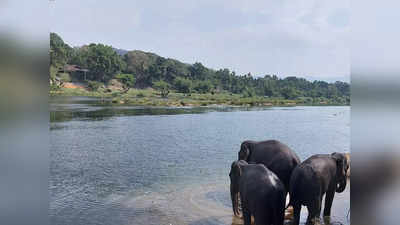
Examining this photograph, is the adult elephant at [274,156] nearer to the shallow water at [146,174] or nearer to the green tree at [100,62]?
the shallow water at [146,174]

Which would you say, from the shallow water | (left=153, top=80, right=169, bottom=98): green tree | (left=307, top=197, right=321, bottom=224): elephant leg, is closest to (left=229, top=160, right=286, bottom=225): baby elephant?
(left=307, top=197, right=321, bottom=224): elephant leg

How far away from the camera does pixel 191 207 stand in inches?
318

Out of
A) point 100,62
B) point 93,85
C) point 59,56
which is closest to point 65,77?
point 59,56

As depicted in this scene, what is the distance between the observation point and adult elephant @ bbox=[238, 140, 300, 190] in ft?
21.7

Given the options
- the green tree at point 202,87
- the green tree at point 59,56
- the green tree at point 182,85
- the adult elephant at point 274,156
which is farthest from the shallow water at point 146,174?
the green tree at point 202,87

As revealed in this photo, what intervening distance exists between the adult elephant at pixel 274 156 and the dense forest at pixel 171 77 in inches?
2489

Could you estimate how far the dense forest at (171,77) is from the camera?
246 feet

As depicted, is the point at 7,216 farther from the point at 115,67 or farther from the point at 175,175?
the point at 115,67

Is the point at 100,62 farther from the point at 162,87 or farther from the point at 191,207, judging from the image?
the point at 191,207

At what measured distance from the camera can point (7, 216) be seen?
169 centimetres

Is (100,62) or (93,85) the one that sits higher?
(100,62)

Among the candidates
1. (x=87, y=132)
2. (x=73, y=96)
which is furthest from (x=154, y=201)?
(x=73, y=96)

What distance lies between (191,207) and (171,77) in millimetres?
78181

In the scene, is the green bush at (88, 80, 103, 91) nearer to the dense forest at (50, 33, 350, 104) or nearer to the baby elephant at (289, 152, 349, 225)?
the dense forest at (50, 33, 350, 104)
